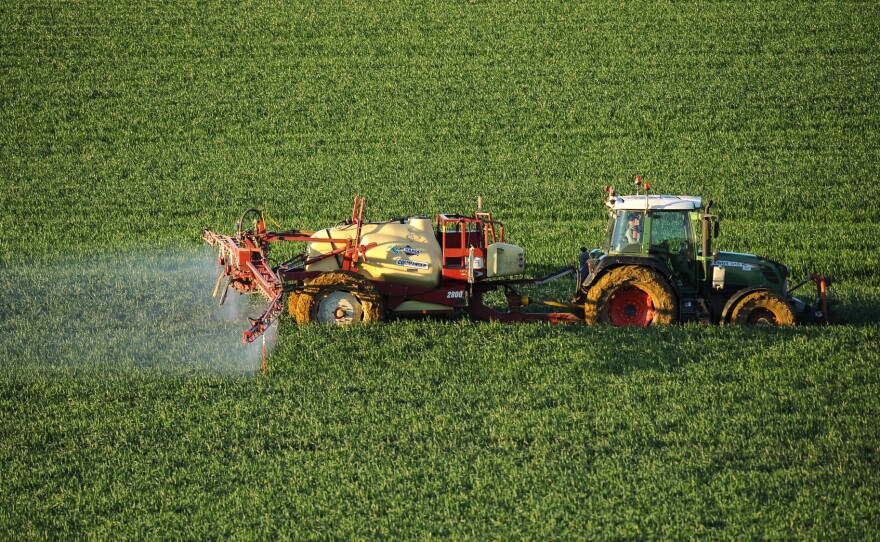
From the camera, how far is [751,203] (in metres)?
22.8

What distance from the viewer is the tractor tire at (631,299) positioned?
1453 centimetres

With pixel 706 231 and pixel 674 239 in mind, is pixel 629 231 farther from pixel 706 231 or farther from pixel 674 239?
pixel 706 231

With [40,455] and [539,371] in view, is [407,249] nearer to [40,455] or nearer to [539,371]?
[539,371]

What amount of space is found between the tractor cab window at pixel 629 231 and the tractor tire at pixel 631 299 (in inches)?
→ 14.4

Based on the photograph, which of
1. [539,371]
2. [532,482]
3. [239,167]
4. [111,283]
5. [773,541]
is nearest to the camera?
[773,541]

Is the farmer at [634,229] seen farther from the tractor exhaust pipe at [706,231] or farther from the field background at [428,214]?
the field background at [428,214]

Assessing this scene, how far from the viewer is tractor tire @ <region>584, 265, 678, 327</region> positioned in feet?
47.7

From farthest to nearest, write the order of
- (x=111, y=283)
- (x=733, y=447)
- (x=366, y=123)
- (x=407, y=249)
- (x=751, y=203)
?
(x=366, y=123), (x=751, y=203), (x=111, y=283), (x=407, y=249), (x=733, y=447)

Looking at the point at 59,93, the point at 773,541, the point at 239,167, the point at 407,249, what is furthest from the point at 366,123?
the point at 773,541

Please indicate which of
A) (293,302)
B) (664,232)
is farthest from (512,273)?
(293,302)

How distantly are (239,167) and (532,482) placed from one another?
17.1m

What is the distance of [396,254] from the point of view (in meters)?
15.2

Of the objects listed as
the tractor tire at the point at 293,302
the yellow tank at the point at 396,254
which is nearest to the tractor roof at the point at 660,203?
the yellow tank at the point at 396,254

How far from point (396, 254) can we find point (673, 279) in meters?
4.03
